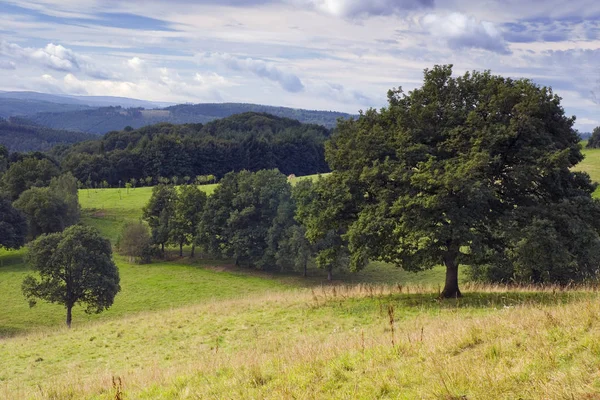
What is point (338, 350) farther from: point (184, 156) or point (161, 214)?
point (184, 156)

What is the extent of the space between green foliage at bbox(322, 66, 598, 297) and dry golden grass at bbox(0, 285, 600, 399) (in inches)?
110

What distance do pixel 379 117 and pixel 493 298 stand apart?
9.91 meters

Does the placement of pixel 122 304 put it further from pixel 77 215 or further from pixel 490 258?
pixel 490 258

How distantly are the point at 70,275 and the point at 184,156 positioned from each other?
113 m

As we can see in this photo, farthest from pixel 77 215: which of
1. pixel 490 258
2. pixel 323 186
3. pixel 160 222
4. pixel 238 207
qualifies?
pixel 490 258

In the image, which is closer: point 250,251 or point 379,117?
point 379,117

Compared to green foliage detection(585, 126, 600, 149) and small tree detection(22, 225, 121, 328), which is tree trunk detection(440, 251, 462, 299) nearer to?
small tree detection(22, 225, 121, 328)

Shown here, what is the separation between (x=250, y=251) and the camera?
66250 millimetres

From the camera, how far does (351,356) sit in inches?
388

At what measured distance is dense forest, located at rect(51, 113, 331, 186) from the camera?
13690 cm

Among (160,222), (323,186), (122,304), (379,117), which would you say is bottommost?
(122,304)

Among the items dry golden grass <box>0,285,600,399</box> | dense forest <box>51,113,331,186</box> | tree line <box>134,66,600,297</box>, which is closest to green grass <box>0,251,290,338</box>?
dry golden grass <box>0,285,600,399</box>

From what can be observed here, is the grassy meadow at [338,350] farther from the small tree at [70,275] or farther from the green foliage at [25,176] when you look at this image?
the green foliage at [25,176]

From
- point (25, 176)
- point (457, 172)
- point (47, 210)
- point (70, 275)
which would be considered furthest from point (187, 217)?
point (457, 172)
